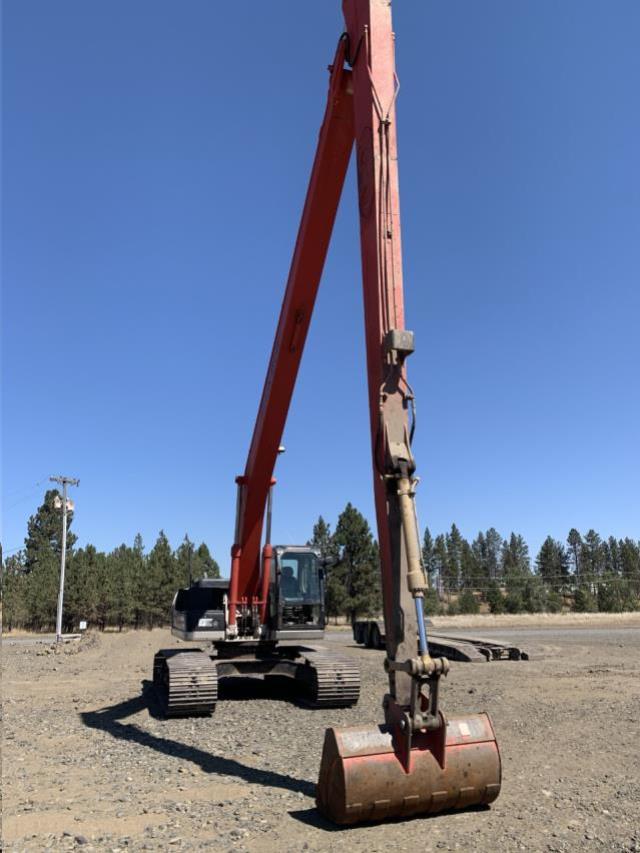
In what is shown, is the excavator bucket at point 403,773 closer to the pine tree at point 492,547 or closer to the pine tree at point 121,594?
the pine tree at point 121,594

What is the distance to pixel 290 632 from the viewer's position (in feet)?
38.4

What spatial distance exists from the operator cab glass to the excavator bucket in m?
6.95

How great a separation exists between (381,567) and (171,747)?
425 cm

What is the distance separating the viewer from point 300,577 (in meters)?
12.3

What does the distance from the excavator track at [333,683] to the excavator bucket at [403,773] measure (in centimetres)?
559

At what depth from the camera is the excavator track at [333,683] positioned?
10.5 metres

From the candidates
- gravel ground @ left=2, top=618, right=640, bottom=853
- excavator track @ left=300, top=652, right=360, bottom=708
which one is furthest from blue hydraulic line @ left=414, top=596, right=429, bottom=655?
excavator track @ left=300, top=652, right=360, bottom=708

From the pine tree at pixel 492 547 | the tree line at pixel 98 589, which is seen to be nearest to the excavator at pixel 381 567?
the tree line at pixel 98 589

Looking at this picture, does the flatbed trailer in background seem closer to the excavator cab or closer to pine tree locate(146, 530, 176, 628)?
the excavator cab

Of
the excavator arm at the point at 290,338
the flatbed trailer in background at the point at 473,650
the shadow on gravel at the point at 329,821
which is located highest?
the excavator arm at the point at 290,338

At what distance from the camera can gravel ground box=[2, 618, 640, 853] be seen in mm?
4672

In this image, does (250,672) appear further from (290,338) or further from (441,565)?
(441,565)

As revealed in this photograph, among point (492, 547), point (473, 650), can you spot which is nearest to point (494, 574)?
point (492, 547)

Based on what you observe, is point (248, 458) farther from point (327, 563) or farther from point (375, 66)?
point (375, 66)
